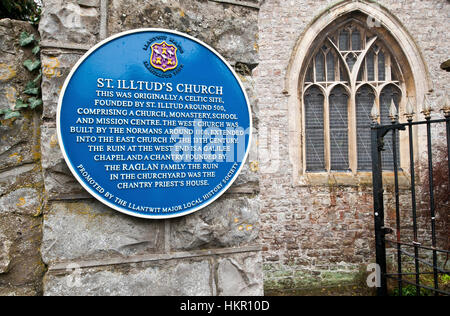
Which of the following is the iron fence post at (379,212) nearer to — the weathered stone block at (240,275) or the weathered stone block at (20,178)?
the weathered stone block at (240,275)

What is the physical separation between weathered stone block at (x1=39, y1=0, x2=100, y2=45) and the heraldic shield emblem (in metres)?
0.35

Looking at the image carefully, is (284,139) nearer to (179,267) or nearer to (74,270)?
(179,267)

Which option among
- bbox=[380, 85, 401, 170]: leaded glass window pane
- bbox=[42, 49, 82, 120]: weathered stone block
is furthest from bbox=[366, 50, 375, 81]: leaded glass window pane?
bbox=[42, 49, 82, 120]: weathered stone block

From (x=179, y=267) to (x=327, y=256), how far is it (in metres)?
4.85

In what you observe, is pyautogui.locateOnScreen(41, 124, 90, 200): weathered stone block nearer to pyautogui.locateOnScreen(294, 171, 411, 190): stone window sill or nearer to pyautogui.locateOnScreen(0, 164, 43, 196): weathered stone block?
pyautogui.locateOnScreen(0, 164, 43, 196): weathered stone block

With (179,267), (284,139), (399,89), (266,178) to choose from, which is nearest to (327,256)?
(266,178)

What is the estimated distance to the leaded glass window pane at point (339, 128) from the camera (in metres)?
6.59

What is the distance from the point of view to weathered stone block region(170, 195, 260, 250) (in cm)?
201

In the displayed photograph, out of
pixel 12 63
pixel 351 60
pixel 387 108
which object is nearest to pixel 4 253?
pixel 12 63

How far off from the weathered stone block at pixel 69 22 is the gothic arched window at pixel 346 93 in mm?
5186

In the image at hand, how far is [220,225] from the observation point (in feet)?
6.86

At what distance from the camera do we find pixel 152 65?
1939 mm

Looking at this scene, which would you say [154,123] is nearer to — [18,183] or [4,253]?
[18,183]

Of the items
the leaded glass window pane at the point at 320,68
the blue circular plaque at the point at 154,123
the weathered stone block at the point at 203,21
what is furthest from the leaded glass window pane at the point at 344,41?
the blue circular plaque at the point at 154,123
